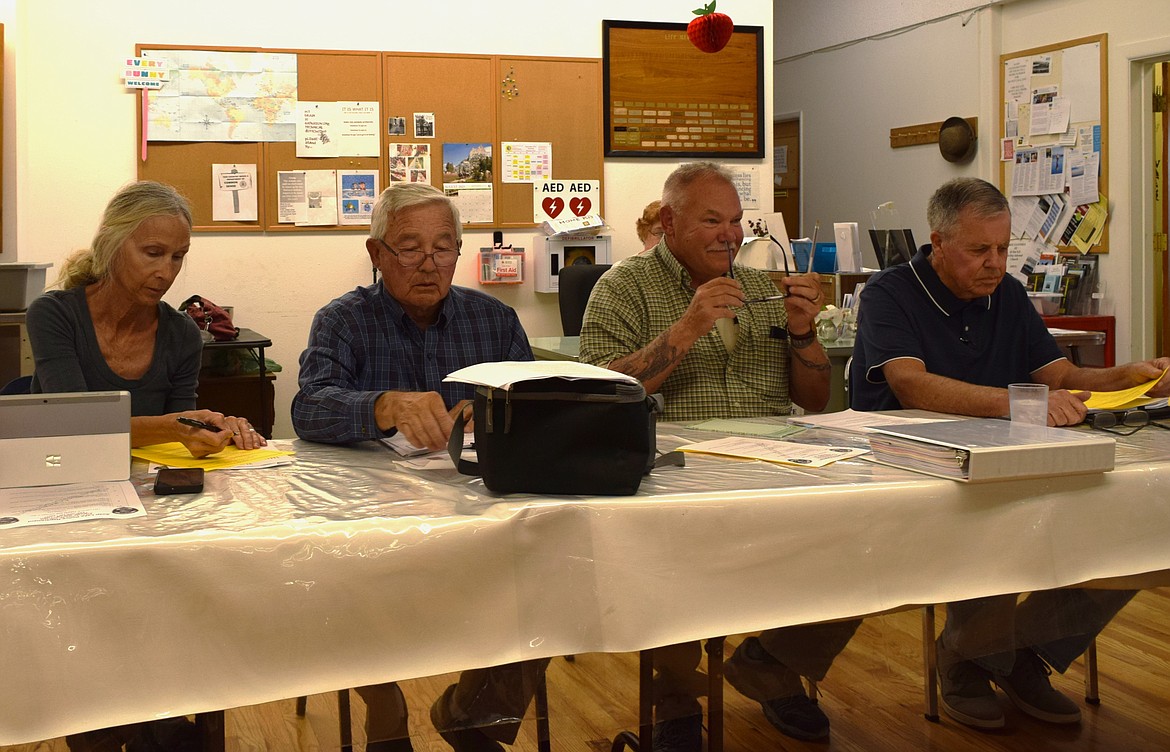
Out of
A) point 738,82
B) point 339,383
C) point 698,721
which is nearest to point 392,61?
point 738,82

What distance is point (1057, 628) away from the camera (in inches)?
76.2

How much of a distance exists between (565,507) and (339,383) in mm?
910

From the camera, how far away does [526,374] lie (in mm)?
1562

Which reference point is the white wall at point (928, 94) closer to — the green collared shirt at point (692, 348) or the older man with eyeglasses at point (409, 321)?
the green collared shirt at point (692, 348)

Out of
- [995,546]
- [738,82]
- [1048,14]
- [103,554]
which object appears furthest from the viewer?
[1048,14]

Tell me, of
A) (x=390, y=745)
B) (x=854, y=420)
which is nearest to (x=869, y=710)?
(x=854, y=420)

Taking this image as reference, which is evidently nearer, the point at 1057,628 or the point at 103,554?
the point at 103,554

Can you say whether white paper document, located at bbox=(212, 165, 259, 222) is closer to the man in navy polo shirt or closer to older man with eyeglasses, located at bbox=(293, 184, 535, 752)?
older man with eyeglasses, located at bbox=(293, 184, 535, 752)

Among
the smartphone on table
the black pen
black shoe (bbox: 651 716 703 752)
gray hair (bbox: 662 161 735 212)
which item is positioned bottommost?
black shoe (bbox: 651 716 703 752)

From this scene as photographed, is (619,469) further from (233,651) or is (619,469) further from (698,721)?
(698,721)

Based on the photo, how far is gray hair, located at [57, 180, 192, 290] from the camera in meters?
2.34

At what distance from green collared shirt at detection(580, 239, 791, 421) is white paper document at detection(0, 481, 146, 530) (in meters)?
1.33

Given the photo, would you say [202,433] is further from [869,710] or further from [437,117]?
[437,117]

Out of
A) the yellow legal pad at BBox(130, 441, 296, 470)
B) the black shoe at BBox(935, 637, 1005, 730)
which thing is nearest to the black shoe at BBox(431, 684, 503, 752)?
the yellow legal pad at BBox(130, 441, 296, 470)
